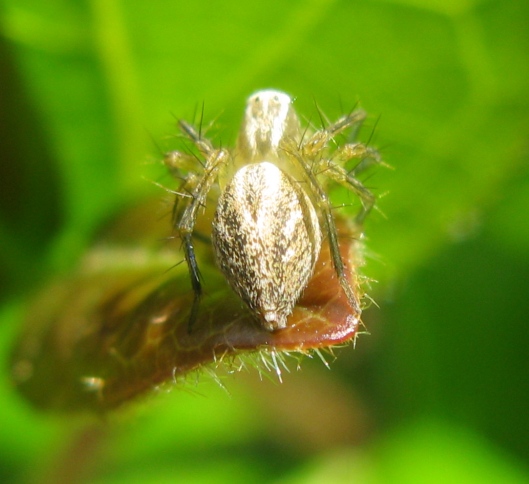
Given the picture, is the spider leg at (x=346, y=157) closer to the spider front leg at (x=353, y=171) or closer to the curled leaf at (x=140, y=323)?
the spider front leg at (x=353, y=171)

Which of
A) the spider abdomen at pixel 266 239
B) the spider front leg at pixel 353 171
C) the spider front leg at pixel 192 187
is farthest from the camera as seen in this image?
the spider front leg at pixel 353 171

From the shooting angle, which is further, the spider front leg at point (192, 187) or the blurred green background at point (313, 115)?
the blurred green background at point (313, 115)

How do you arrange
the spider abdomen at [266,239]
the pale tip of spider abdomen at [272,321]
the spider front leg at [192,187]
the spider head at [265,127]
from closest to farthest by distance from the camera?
the pale tip of spider abdomen at [272,321], the spider abdomen at [266,239], the spider front leg at [192,187], the spider head at [265,127]

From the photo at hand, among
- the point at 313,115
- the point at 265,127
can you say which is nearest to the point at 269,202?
the point at 265,127

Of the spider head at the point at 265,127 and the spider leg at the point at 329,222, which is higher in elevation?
the spider head at the point at 265,127

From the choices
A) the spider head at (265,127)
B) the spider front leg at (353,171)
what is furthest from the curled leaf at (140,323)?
the spider head at (265,127)

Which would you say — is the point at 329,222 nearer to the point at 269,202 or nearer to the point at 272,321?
the point at 269,202

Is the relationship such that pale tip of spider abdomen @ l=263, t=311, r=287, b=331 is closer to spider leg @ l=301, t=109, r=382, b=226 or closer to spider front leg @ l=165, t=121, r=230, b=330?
spider front leg @ l=165, t=121, r=230, b=330
